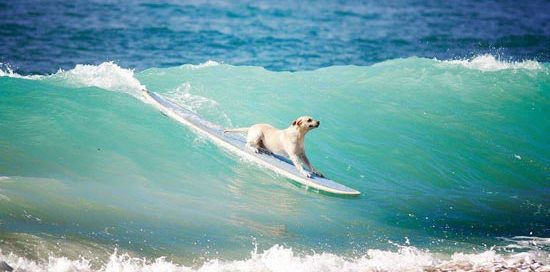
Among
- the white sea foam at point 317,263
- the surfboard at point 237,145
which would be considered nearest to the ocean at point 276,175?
the white sea foam at point 317,263

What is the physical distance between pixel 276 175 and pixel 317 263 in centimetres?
330

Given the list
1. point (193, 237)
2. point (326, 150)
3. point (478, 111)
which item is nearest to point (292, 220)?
point (193, 237)

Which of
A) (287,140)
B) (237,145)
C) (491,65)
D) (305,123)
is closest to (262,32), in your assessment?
(491,65)

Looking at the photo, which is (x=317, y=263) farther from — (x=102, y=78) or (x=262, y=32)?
(x=262, y=32)

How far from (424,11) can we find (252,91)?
71.9ft

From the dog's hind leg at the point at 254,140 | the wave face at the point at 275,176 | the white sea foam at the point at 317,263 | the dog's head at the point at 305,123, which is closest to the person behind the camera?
the white sea foam at the point at 317,263

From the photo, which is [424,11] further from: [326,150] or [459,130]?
[326,150]

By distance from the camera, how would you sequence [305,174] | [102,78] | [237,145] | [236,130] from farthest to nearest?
[102,78] → [236,130] → [237,145] → [305,174]

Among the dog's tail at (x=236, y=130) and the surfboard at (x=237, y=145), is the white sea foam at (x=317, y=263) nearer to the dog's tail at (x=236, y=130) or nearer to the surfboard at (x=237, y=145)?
the surfboard at (x=237, y=145)

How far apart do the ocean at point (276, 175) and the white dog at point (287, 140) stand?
39 cm

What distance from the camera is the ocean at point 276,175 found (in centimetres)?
784

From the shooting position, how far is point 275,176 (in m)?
10.7

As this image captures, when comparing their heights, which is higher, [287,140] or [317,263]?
[287,140]

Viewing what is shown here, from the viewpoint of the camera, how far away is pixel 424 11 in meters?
35.2
